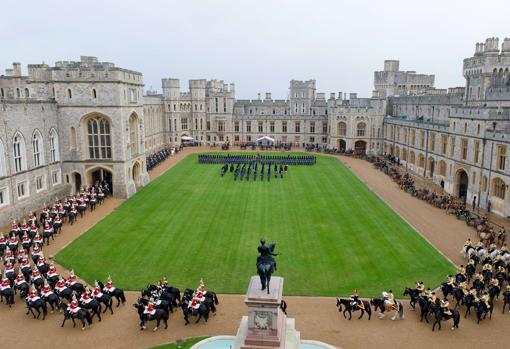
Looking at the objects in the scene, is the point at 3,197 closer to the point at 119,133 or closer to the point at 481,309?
the point at 119,133

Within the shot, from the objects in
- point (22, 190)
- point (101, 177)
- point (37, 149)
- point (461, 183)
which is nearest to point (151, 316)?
point (22, 190)

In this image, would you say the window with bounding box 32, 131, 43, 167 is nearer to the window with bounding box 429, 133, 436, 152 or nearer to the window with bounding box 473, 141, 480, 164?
the window with bounding box 473, 141, 480, 164

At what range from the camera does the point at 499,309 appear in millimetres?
17719

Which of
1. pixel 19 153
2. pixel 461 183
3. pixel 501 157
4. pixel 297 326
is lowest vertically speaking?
pixel 297 326

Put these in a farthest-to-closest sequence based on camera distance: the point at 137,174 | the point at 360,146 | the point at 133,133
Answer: the point at 360,146 → the point at 137,174 → the point at 133,133

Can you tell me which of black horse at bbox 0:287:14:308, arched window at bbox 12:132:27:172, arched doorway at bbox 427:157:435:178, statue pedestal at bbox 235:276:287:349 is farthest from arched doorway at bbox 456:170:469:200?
arched window at bbox 12:132:27:172

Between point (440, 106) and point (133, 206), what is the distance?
1648 inches

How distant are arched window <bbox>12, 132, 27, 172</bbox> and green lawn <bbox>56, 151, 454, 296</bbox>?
7.69 meters

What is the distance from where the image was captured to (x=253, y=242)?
25.0 meters

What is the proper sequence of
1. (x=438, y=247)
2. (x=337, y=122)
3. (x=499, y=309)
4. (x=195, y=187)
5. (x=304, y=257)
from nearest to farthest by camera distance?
(x=499, y=309) → (x=304, y=257) → (x=438, y=247) → (x=195, y=187) → (x=337, y=122)

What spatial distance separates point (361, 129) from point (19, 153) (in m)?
49.9

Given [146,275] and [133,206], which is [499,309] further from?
[133,206]

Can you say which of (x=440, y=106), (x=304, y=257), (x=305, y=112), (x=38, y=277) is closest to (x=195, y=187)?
(x=304, y=257)

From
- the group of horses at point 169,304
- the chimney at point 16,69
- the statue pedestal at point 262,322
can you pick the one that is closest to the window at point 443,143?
the group of horses at point 169,304
